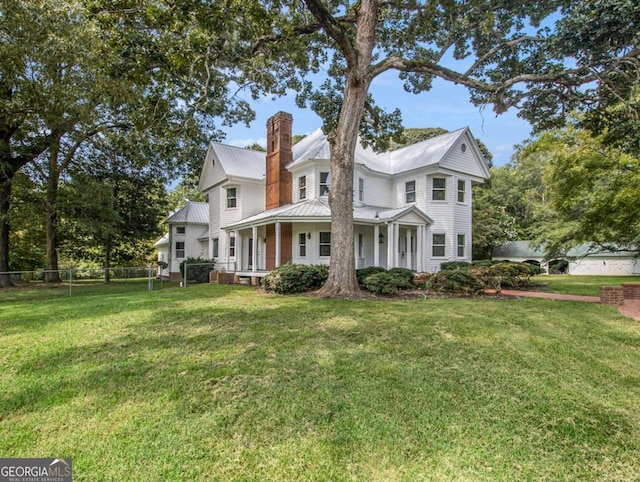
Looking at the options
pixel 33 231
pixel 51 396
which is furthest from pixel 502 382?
pixel 33 231

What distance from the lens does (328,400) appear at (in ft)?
11.8

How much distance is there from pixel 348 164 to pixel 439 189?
9.35m

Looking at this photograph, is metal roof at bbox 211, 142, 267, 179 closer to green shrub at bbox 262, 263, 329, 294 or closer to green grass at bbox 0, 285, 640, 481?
green shrub at bbox 262, 263, 329, 294

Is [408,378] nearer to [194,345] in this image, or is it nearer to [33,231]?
[194,345]

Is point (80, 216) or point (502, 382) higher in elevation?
point (80, 216)

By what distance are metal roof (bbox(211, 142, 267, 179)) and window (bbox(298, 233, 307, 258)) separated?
18.4 ft

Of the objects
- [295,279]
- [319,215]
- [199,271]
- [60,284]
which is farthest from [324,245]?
[60,284]

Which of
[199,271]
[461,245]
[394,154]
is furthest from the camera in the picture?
[394,154]

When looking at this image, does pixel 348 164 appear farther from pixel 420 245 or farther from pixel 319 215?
pixel 420 245

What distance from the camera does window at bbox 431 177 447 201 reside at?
18.3m

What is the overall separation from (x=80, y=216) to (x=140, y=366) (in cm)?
1645

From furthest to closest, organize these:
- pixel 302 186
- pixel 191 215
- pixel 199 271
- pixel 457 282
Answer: pixel 191 215, pixel 199 271, pixel 302 186, pixel 457 282

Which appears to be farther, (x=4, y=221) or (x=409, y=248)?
(x=409, y=248)

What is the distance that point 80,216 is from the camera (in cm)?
1753
